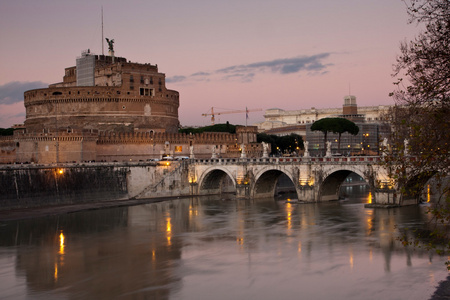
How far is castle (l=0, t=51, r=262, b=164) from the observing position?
7244 cm

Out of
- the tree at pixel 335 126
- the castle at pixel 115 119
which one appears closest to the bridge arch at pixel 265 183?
the castle at pixel 115 119

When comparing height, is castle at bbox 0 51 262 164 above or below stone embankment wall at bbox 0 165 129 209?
above


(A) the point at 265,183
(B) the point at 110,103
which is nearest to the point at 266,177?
(A) the point at 265,183

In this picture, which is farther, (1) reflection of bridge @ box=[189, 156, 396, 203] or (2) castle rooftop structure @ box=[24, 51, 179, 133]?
(2) castle rooftop structure @ box=[24, 51, 179, 133]

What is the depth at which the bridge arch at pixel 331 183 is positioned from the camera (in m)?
51.4

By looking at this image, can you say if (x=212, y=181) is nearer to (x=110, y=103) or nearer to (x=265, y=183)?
(x=265, y=183)

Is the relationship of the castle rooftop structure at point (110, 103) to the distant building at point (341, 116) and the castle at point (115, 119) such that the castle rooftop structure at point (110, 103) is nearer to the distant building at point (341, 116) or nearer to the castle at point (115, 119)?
the castle at point (115, 119)

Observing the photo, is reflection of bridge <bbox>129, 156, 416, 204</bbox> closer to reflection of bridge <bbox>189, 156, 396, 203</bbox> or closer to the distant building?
reflection of bridge <bbox>189, 156, 396, 203</bbox>

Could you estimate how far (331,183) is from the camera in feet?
177

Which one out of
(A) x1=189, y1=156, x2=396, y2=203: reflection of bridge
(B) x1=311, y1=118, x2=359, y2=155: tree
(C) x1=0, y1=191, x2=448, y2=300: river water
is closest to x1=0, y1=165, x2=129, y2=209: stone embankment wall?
(C) x1=0, y1=191, x2=448, y2=300: river water

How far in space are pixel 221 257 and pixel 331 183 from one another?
2526cm

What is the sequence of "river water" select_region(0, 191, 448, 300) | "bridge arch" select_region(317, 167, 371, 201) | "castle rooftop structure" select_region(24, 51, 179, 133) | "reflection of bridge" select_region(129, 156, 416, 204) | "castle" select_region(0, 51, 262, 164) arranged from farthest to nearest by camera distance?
"castle rooftop structure" select_region(24, 51, 179, 133) → "castle" select_region(0, 51, 262, 164) → "bridge arch" select_region(317, 167, 371, 201) → "reflection of bridge" select_region(129, 156, 416, 204) → "river water" select_region(0, 191, 448, 300)

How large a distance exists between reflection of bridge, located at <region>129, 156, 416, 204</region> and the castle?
377 inches

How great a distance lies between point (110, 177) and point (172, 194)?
7.21 meters
